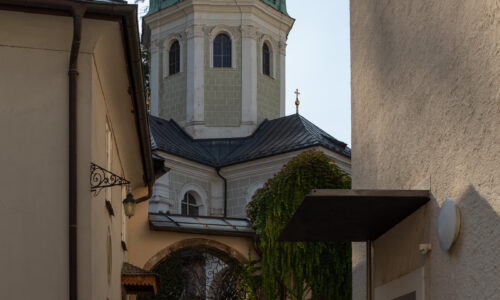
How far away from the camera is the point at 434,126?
6.13 meters

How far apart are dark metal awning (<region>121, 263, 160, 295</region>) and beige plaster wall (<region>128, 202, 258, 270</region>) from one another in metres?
4.61

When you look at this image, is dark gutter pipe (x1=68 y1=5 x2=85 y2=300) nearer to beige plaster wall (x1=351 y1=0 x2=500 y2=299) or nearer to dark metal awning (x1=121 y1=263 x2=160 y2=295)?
beige plaster wall (x1=351 y1=0 x2=500 y2=299)

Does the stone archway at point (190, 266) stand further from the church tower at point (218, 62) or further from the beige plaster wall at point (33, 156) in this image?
the church tower at point (218, 62)

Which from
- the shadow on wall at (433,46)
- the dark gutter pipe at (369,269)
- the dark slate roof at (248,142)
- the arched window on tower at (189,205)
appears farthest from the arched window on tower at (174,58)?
the dark gutter pipe at (369,269)

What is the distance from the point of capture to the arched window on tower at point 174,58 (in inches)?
1678

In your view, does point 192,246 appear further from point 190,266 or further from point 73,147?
point 73,147

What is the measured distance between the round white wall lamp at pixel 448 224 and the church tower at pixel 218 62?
1409 inches

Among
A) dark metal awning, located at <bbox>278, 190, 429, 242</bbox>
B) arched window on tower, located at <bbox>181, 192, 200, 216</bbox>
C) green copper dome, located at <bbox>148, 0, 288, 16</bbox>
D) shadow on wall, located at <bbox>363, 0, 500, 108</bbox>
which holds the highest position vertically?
green copper dome, located at <bbox>148, 0, 288, 16</bbox>

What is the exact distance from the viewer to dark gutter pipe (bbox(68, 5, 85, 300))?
357 inches

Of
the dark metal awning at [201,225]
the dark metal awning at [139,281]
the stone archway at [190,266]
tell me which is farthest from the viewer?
the dark metal awning at [201,225]

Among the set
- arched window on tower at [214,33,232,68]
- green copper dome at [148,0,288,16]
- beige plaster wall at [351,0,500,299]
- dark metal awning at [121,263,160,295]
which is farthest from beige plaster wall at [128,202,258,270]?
green copper dome at [148,0,288,16]

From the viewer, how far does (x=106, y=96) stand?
38.3 feet

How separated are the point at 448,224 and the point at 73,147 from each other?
4656mm

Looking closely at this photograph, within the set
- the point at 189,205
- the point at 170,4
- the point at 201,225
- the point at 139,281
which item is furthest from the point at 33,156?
the point at 170,4
